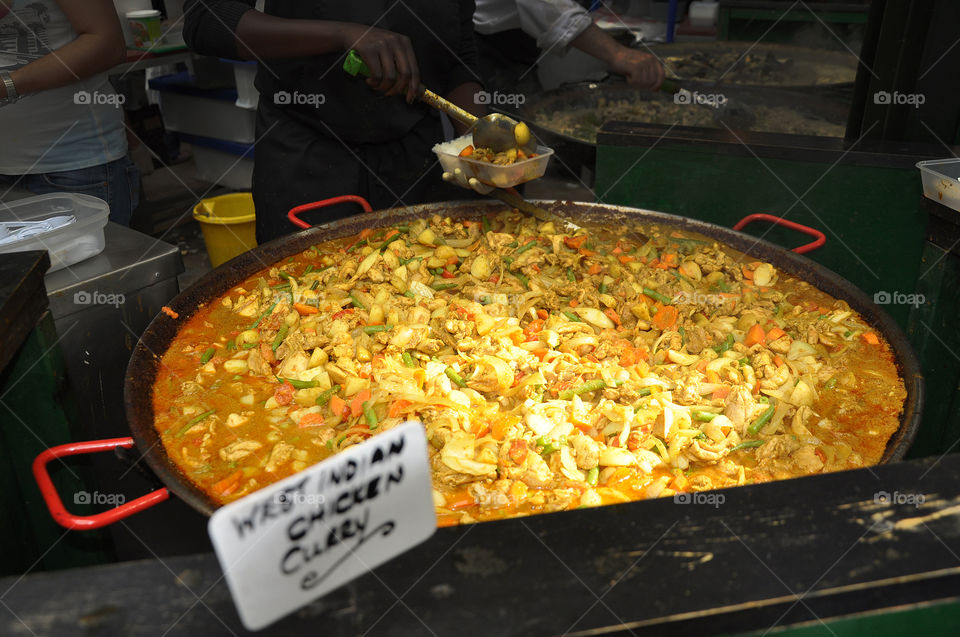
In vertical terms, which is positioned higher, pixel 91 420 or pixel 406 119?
pixel 406 119

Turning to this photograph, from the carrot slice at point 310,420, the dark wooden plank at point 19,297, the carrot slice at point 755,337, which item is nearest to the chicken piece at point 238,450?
the carrot slice at point 310,420

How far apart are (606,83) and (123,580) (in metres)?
5.46

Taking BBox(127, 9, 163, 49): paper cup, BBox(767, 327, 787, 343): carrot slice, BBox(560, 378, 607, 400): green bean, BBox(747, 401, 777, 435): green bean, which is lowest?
BBox(747, 401, 777, 435): green bean

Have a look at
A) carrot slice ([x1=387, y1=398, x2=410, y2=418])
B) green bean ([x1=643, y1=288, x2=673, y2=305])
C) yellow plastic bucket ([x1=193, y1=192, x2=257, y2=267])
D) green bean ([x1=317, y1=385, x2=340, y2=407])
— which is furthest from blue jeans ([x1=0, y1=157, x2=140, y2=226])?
green bean ([x1=643, y1=288, x2=673, y2=305])

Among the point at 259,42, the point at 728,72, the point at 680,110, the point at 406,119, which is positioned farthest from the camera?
the point at 728,72

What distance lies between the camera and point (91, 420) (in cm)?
242

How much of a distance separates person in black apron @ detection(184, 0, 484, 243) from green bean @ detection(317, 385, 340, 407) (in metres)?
1.51

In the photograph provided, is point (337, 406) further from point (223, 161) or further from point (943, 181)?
point (223, 161)

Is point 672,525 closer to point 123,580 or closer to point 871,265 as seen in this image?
point 123,580

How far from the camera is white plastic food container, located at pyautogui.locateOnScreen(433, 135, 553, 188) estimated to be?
2.40m

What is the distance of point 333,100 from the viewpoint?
3.14 m

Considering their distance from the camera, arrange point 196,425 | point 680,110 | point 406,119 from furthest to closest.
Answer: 1. point 680,110
2. point 406,119
3. point 196,425

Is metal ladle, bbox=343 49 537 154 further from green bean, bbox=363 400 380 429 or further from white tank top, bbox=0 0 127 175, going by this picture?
white tank top, bbox=0 0 127 175

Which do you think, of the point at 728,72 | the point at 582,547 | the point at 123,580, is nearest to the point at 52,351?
the point at 123,580
